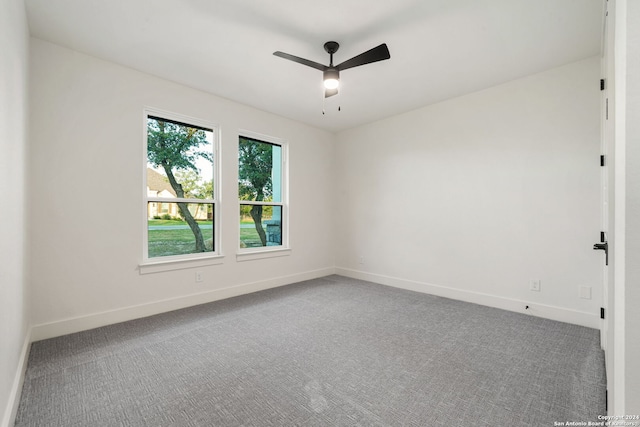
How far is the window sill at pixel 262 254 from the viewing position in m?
4.07

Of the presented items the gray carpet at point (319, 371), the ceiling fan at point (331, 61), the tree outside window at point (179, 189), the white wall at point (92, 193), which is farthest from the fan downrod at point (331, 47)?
the gray carpet at point (319, 371)

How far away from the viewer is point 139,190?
10.4ft

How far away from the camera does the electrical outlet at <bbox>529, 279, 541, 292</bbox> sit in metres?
3.21

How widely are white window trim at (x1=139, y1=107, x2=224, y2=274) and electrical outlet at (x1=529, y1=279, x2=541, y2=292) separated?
12.3ft

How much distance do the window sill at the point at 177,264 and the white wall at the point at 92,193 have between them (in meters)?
0.06

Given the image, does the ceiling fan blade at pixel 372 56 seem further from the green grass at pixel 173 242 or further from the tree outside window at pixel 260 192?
the green grass at pixel 173 242

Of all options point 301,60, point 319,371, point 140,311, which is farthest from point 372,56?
point 140,311

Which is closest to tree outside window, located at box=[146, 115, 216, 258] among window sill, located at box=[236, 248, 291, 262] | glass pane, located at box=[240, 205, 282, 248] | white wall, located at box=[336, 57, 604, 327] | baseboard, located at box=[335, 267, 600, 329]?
window sill, located at box=[236, 248, 291, 262]

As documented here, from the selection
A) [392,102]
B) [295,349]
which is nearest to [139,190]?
[295,349]

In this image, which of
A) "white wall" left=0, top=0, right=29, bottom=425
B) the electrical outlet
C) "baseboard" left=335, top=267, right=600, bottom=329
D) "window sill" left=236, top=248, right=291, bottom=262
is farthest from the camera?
"window sill" left=236, top=248, right=291, bottom=262

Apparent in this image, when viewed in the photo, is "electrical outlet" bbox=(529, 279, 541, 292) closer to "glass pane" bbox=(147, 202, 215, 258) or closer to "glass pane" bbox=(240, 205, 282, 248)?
"glass pane" bbox=(240, 205, 282, 248)

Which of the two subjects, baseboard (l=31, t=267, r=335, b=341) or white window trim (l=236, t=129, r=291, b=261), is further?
white window trim (l=236, t=129, r=291, b=261)

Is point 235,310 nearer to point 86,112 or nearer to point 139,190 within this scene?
point 139,190

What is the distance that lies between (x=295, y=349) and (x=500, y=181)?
3033 mm
